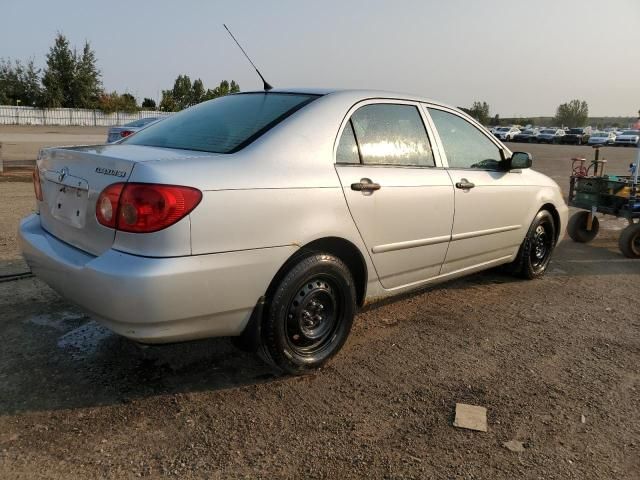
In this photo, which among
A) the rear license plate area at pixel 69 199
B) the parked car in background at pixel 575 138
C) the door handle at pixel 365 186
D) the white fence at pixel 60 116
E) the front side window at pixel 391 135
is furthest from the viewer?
the parked car in background at pixel 575 138

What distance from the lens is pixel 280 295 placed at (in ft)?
9.57

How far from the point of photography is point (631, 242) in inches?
252

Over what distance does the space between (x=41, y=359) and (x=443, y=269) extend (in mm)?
2771

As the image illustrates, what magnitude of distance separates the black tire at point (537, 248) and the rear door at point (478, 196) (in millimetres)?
205

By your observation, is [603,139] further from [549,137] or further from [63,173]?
[63,173]

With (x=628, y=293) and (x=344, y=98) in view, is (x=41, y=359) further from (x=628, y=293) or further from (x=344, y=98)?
(x=628, y=293)

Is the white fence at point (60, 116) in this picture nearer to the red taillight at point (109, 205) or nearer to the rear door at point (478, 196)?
the rear door at point (478, 196)

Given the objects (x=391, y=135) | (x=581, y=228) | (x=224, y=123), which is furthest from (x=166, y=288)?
(x=581, y=228)

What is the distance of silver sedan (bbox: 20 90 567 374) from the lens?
8.25 ft

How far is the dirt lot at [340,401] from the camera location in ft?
7.93

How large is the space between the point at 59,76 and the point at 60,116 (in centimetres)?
674

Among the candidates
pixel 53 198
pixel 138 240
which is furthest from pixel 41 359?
pixel 138 240

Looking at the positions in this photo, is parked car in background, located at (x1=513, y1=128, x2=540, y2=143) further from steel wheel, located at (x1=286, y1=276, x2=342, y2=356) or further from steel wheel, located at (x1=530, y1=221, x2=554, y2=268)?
steel wheel, located at (x1=286, y1=276, x2=342, y2=356)

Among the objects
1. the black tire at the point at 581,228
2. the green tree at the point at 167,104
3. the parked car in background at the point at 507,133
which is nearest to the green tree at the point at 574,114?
the parked car in background at the point at 507,133
